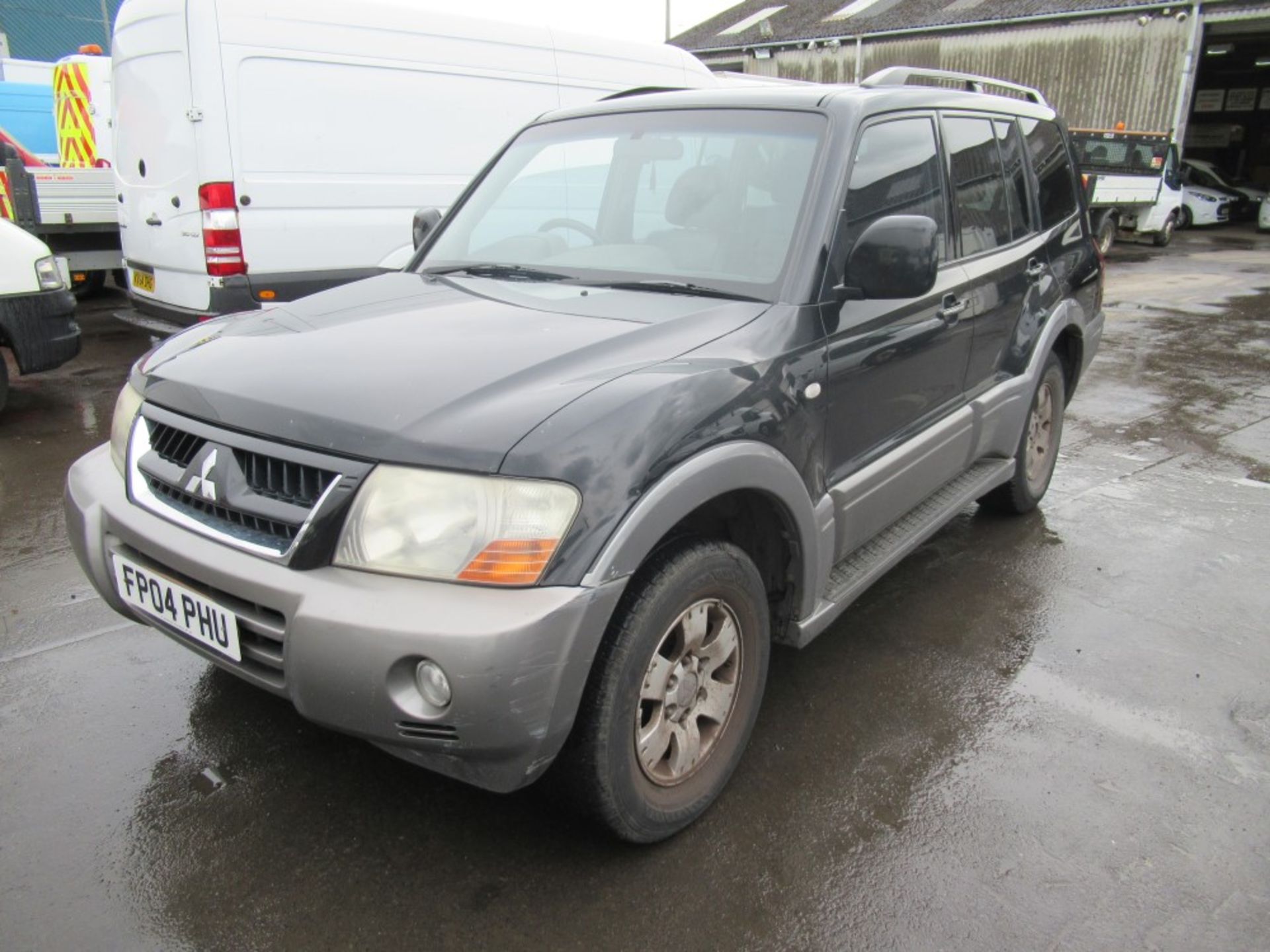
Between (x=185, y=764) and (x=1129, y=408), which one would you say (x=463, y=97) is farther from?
(x=185, y=764)

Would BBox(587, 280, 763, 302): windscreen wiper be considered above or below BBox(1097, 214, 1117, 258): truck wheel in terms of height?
above

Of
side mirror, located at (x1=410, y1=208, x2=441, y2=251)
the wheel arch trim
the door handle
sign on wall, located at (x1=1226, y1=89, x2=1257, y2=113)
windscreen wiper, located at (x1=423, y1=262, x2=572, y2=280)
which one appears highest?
sign on wall, located at (x1=1226, y1=89, x2=1257, y2=113)

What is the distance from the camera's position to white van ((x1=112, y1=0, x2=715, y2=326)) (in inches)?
240

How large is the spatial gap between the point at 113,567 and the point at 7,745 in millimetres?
831

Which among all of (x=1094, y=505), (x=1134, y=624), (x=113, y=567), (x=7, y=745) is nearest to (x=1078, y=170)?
(x=1094, y=505)

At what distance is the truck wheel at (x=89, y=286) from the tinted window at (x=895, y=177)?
10453 millimetres

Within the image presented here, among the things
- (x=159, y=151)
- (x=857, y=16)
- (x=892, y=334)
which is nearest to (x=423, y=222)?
(x=892, y=334)

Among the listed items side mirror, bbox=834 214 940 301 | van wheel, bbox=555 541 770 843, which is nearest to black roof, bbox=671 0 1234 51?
side mirror, bbox=834 214 940 301

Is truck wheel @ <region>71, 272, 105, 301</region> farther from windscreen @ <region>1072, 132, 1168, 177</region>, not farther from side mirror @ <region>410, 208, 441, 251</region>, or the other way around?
windscreen @ <region>1072, 132, 1168, 177</region>

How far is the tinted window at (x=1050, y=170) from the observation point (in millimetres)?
4250

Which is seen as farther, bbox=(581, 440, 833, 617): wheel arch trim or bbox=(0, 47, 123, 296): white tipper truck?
bbox=(0, 47, 123, 296): white tipper truck

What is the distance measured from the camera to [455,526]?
194cm

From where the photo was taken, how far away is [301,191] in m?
6.50

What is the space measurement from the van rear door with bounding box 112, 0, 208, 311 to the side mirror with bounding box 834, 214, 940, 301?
5.08 metres
